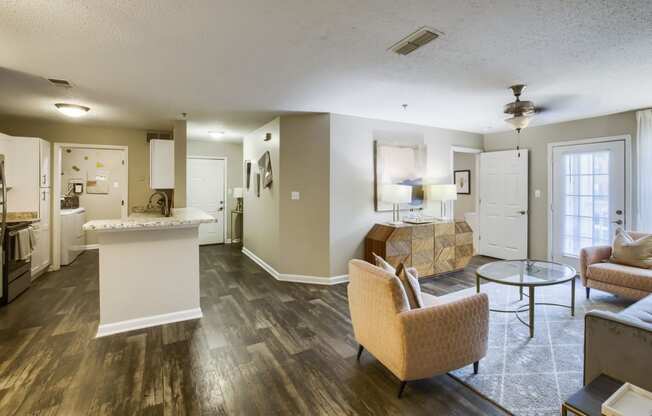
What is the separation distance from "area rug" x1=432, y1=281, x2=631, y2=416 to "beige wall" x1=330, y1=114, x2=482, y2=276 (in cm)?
196

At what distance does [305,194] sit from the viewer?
14.5 feet

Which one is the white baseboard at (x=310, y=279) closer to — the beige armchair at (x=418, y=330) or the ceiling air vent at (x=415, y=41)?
the beige armchair at (x=418, y=330)

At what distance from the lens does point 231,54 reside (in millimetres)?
2457

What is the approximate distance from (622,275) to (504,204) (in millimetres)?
2487

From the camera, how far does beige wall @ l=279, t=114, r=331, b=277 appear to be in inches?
172

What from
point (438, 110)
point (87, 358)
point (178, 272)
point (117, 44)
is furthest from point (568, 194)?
point (87, 358)

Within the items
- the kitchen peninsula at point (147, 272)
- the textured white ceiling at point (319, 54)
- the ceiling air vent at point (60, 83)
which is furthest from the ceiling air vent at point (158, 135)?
the kitchen peninsula at point (147, 272)

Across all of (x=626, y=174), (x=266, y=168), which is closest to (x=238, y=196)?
(x=266, y=168)

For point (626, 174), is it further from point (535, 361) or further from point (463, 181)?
point (535, 361)

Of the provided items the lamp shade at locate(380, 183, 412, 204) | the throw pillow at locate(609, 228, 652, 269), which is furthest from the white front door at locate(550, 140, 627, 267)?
the lamp shade at locate(380, 183, 412, 204)

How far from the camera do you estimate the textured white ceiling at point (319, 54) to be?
186 centimetres

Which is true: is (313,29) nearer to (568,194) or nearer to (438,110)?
(438,110)

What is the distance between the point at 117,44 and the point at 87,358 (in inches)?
94.0

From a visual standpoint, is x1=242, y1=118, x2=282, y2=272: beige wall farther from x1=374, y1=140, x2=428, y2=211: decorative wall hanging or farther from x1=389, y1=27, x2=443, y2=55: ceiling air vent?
x1=389, y1=27, x2=443, y2=55: ceiling air vent
